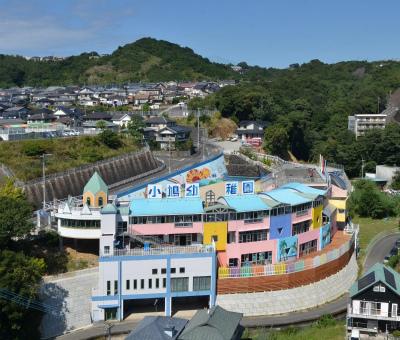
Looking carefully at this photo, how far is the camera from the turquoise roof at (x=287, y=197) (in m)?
35.8

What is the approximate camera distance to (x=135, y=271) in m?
30.7

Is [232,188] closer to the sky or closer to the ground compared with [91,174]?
closer to the sky

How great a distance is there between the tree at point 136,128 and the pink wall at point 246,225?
34300 millimetres

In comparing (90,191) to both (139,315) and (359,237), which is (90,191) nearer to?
(139,315)

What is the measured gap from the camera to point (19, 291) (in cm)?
2720

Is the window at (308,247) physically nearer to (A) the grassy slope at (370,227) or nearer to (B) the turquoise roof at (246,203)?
(B) the turquoise roof at (246,203)

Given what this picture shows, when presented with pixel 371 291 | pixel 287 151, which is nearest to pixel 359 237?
pixel 371 291

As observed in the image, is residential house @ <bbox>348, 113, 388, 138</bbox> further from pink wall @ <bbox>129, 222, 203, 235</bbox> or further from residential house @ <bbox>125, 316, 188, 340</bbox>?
residential house @ <bbox>125, 316, 188, 340</bbox>

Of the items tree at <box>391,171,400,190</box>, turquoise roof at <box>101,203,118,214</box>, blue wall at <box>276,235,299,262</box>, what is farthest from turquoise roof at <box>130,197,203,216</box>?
tree at <box>391,171,400,190</box>

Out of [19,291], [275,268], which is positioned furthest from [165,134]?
[19,291]

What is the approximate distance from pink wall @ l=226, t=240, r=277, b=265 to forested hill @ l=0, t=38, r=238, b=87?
345ft

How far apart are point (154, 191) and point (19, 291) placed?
1112 cm

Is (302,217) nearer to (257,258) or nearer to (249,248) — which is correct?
Answer: (257,258)

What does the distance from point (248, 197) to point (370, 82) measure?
9041cm
